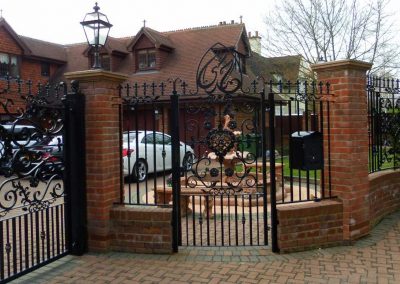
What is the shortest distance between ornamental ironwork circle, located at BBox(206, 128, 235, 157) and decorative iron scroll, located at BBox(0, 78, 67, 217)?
1.75 metres

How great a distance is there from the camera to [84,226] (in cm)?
502

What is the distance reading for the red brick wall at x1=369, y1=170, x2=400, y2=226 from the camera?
589 centimetres

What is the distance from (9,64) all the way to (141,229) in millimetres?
18607

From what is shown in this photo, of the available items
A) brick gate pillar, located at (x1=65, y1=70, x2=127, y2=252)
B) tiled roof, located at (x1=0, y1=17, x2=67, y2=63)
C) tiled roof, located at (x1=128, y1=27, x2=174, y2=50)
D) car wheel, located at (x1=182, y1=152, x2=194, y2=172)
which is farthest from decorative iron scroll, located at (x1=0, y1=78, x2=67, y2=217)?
tiled roof, located at (x1=0, y1=17, x2=67, y2=63)

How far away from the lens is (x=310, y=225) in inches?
195

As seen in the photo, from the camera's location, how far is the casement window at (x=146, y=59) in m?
20.9

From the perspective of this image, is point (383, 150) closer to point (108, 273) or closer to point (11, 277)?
point (108, 273)

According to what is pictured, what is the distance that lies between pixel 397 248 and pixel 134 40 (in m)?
18.3

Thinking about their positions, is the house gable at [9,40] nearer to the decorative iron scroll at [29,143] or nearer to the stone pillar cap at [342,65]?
the decorative iron scroll at [29,143]

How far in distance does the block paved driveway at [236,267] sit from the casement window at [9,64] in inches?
713

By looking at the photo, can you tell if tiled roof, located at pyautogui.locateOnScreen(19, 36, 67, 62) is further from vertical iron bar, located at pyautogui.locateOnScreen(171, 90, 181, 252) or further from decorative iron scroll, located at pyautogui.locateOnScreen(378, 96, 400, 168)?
decorative iron scroll, located at pyautogui.locateOnScreen(378, 96, 400, 168)

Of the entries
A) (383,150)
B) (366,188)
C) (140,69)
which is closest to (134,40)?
(140,69)

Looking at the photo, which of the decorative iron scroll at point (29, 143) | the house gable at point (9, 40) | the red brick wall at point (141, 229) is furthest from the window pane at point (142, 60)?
the red brick wall at point (141, 229)

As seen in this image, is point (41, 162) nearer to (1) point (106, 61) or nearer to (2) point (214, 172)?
(2) point (214, 172)
